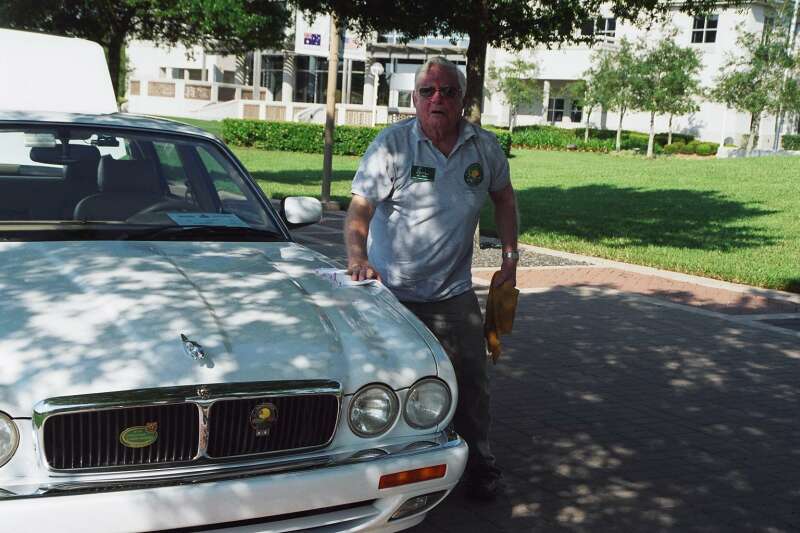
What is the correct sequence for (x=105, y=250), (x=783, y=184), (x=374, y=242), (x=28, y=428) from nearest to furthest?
(x=28, y=428)
(x=105, y=250)
(x=374, y=242)
(x=783, y=184)

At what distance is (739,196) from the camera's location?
23422 mm

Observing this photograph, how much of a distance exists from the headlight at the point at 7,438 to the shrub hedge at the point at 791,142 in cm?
4964

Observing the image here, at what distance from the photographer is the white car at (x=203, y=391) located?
3.15 metres

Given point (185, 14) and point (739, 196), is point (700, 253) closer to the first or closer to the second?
point (739, 196)

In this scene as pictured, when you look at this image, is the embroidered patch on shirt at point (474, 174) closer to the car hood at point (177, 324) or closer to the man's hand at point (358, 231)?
the man's hand at point (358, 231)

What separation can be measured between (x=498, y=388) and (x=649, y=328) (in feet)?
8.69

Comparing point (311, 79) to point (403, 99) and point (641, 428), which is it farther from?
point (641, 428)

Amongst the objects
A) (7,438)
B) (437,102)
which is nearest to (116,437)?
(7,438)

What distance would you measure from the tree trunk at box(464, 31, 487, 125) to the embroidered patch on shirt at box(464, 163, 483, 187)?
8144 millimetres

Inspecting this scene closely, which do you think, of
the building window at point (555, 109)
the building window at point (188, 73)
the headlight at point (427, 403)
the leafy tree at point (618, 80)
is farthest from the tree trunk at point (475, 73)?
the building window at point (188, 73)

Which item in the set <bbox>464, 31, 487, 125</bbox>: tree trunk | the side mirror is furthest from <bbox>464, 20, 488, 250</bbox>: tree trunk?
the side mirror

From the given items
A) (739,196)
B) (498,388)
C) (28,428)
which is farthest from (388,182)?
(739,196)

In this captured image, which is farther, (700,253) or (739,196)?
(739,196)

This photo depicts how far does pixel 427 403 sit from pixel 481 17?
926 cm
